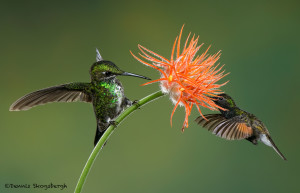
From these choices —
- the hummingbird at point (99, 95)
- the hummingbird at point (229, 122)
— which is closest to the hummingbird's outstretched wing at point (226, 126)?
the hummingbird at point (229, 122)

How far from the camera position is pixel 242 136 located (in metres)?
0.96

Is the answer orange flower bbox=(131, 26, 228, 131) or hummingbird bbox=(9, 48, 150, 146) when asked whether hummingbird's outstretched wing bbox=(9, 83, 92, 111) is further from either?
orange flower bbox=(131, 26, 228, 131)

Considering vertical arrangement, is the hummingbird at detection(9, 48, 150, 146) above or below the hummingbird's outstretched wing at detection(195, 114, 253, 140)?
above

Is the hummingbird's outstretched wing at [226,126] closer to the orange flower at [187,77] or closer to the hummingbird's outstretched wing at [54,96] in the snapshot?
the orange flower at [187,77]

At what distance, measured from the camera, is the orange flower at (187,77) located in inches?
30.2

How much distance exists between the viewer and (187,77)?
0.81m

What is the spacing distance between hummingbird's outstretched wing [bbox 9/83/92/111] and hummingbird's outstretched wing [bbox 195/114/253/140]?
0.86ft

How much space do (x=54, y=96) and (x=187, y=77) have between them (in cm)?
28

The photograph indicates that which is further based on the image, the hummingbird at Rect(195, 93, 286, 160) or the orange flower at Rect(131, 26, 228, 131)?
the hummingbird at Rect(195, 93, 286, 160)

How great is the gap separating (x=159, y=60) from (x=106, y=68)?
0.13m

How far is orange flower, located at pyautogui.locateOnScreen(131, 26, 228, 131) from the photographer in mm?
768

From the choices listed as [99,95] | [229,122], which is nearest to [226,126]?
[229,122]

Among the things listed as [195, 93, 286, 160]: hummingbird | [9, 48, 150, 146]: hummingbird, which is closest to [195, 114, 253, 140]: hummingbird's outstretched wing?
[195, 93, 286, 160]: hummingbird

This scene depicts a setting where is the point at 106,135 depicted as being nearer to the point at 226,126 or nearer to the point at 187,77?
the point at 187,77
